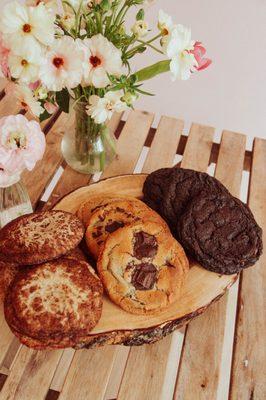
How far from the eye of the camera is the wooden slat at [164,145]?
4.59 feet

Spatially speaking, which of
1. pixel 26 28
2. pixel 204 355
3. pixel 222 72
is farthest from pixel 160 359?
pixel 222 72

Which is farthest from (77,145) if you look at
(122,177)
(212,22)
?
(212,22)

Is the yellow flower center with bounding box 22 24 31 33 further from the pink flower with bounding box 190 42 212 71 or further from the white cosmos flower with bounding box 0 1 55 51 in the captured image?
the pink flower with bounding box 190 42 212 71

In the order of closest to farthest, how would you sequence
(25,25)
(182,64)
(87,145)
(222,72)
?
(25,25)
(182,64)
(87,145)
(222,72)

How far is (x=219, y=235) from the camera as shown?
101 centimetres

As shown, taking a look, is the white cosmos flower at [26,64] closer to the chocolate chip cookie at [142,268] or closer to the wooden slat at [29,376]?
the chocolate chip cookie at [142,268]

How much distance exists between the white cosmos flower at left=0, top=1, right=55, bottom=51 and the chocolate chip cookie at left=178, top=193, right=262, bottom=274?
0.50 m

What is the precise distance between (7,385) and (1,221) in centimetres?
39

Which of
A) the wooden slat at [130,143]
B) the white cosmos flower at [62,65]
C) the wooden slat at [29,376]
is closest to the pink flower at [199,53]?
the white cosmos flower at [62,65]

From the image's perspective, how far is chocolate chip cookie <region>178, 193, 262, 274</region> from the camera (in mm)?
985

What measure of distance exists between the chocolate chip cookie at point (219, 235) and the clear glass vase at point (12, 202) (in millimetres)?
412

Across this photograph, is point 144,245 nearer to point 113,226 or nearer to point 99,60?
point 113,226

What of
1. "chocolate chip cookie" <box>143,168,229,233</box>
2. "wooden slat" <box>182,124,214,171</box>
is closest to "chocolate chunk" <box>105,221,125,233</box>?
"chocolate chip cookie" <box>143,168,229,233</box>

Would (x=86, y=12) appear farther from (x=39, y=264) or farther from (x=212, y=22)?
(x=212, y=22)
